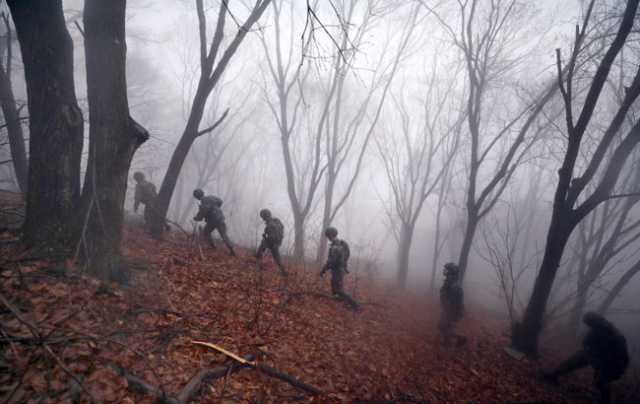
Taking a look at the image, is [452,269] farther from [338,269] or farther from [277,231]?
[277,231]

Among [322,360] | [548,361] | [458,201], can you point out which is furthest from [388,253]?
[322,360]

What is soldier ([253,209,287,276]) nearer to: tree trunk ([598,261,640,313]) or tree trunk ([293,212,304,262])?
tree trunk ([293,212,304,262])

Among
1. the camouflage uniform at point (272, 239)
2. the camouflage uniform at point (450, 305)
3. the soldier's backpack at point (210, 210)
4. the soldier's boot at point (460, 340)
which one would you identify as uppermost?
the soldier's backpack at point (210, 210)

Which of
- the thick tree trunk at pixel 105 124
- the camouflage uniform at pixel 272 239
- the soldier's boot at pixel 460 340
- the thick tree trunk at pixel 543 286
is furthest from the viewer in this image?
the camouflage uniform at pixel 272 239

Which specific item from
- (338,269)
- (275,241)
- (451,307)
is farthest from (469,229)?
(275,241)

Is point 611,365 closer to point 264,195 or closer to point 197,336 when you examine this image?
point 197,336

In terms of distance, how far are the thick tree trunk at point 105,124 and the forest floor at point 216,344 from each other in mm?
594

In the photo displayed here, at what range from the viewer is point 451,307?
252 inches

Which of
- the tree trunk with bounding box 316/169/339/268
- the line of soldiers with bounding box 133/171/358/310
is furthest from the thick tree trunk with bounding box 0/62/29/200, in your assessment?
the tree trunk with bounding box 316/169/339/268

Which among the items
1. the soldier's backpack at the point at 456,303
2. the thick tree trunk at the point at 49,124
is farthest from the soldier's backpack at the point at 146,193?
the soldier's backpack at the point at 456,303

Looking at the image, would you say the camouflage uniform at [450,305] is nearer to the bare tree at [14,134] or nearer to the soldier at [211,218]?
the soldier at [211,218]

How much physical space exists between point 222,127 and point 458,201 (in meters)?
19.2

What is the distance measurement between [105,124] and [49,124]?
728mm

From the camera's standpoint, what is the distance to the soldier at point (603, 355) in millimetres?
4754
